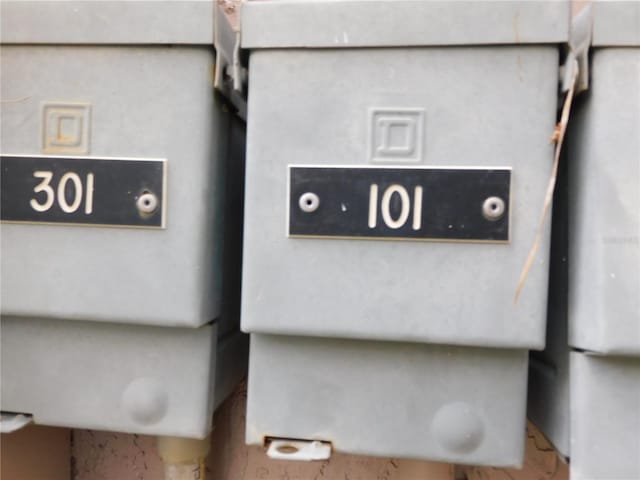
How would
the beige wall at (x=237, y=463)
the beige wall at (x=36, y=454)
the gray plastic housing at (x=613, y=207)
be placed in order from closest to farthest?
the gray plastic housing at (x=613, y=207)
the beige wall at (x=36, y=454)
the beige wall at (x=237, y=463)

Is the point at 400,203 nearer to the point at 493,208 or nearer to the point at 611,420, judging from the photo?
the point at 493,208

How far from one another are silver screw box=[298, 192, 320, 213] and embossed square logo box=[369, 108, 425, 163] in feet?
0.23

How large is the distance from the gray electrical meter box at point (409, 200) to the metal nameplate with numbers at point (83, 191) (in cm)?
11

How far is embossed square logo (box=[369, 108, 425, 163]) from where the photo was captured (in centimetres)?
45

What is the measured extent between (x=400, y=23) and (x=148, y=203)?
322 millimetres

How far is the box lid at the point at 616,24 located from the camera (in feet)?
1.39

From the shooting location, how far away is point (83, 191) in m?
0.49

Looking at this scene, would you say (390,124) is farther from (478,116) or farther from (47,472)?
(47,472)

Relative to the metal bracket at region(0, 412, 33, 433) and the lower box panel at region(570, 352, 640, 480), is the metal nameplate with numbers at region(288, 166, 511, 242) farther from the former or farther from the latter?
the metal bracket at region(0, 412, 33, 433)

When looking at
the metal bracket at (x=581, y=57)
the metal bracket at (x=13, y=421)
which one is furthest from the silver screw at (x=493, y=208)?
the metal bracket at (x=13, y=421)

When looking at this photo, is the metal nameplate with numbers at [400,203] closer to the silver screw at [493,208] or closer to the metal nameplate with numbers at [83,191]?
the silver screw at [493,208]

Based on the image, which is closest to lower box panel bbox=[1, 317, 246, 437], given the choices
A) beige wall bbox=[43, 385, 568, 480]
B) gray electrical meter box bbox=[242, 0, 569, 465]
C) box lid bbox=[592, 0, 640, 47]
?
gray electrical meter box bbox=[242, 0, 569, 465]

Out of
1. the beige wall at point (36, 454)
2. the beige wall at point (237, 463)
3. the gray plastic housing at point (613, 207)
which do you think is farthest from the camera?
the beige wall at point (237, 463)

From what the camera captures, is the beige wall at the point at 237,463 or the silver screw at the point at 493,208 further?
the beige wall at the point at 237,463
